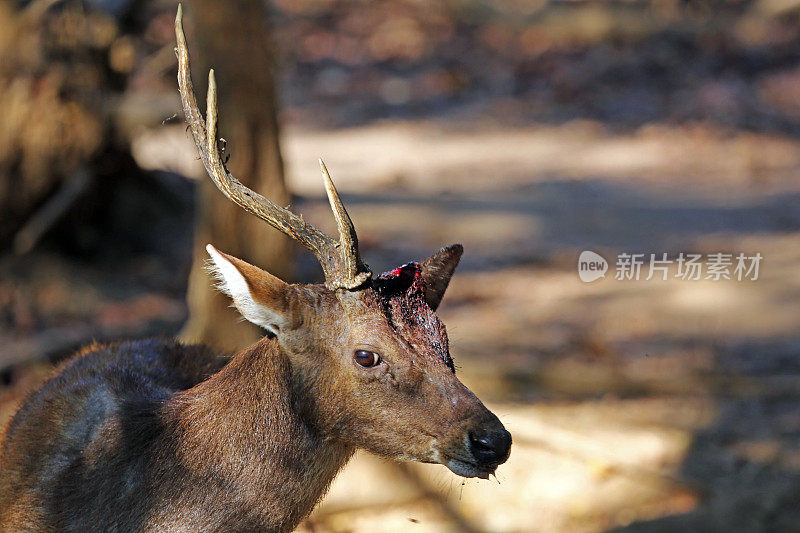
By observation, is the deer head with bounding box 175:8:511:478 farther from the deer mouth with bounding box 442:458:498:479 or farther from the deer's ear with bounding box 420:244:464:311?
the deer's ear with bounding box 420:244:464:311

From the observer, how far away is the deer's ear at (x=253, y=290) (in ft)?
10.6

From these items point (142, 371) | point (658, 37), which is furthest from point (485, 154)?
point (142, 371)

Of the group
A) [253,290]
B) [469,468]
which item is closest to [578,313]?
[469,468]

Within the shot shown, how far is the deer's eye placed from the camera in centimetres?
338

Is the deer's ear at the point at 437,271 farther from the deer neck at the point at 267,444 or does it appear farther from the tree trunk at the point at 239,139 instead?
the tree trunk at the point at 239,139

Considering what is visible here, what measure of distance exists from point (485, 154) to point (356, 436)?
9825 millimetres

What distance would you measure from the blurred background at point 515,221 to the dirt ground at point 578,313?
0.07ft

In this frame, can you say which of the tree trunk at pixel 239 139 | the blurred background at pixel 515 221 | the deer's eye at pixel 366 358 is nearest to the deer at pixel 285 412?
the deer's eye at pixel 366 358

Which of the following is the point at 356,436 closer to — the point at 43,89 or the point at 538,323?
the point at 538,323

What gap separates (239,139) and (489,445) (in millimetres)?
3774

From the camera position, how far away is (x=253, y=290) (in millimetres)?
3246

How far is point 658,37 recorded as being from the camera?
1535 centimetres

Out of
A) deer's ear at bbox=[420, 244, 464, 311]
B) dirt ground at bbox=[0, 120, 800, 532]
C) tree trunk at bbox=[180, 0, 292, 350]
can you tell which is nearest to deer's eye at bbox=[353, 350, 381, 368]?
deer's ear at bbox=[420, 244, 464, 311]

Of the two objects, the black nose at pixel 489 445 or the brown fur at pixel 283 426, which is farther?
the brown fur at pixel 283 426
